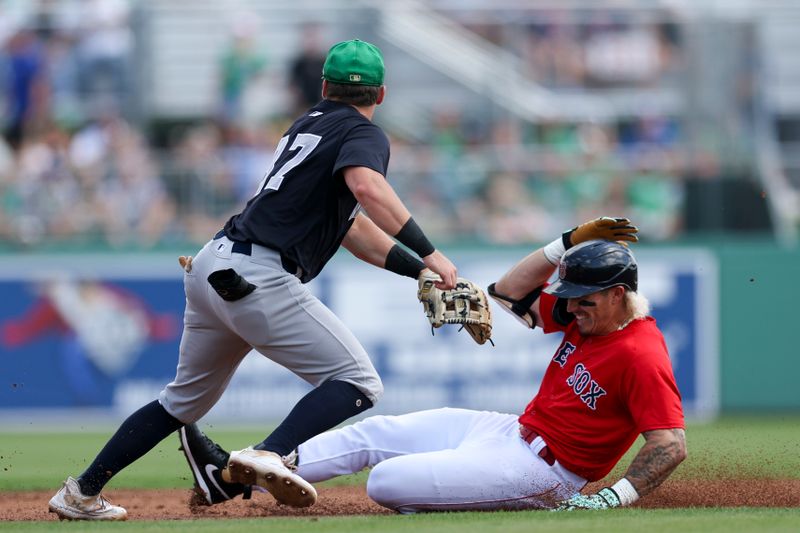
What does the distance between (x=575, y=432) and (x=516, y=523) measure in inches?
24.7

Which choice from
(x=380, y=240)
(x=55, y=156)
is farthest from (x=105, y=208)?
(x=380, y=240)

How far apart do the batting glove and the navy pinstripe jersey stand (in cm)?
150

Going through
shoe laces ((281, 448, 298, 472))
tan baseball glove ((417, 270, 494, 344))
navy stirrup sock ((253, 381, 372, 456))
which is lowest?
shoe laces ((281, 448, 298, 472))

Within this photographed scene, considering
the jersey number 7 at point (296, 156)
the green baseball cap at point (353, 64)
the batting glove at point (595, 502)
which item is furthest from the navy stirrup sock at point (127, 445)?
the batting glove at point (595, 502)

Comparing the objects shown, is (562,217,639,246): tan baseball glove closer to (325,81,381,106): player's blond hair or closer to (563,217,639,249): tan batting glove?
(563,217,639,249): tan batting glove

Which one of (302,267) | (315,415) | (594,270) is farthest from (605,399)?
(302,267)

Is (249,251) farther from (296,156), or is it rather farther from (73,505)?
(73,505)

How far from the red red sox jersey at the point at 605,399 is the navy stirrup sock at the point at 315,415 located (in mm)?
851

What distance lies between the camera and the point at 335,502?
622 centimetres

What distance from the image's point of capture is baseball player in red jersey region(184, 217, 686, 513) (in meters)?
5.05

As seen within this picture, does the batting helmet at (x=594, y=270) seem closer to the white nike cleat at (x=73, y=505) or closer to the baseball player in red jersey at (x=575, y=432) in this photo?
the baseball player in red jersey at (x=575, y=432)

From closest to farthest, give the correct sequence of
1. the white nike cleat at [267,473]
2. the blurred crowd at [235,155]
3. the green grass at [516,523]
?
the green grass at [516,523] < the white nike cleat at [267,473] < the blurred crowd at [235,155]

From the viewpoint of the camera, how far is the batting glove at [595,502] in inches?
200

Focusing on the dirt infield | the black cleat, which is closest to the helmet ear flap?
the dirt infield
